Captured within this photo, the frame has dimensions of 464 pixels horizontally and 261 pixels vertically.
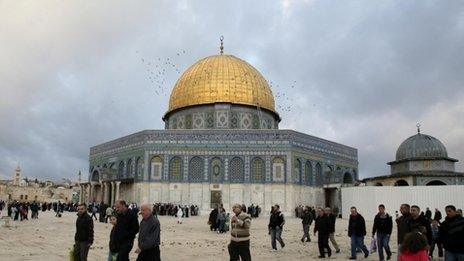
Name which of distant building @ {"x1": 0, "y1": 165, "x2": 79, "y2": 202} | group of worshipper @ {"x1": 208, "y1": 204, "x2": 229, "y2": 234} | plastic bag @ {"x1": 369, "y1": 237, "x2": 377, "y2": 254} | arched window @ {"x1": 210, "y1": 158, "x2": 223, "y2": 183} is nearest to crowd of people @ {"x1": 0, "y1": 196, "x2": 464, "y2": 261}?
plastic bag @ {"x1": 369, "y1": 237, "x2": 377, "y2": 254}

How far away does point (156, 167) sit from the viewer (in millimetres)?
38531

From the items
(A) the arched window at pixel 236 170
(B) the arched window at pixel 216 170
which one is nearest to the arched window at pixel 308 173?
(A) the arched window at pixel 236 170

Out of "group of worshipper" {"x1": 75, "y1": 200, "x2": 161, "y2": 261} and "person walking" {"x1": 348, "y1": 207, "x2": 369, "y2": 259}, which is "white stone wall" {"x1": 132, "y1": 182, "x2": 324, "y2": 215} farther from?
"group of worshipper" {"x1": 75, "y1": 200, "x2": 161, "y2": 261}

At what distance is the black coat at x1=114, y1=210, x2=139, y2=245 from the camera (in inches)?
266

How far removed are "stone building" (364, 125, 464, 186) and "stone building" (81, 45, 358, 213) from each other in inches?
187

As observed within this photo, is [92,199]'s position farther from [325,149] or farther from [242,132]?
[325,149]

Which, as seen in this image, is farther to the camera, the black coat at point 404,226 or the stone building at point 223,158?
the stone building at point 223,158

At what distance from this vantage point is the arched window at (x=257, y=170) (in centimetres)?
3780

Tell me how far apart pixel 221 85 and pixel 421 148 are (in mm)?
18866

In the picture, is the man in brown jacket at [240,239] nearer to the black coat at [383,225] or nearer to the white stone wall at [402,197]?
the black coat at [383,225]

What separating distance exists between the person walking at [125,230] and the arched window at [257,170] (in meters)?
31.1

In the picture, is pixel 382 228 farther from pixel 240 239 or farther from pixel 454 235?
pixel 240 239

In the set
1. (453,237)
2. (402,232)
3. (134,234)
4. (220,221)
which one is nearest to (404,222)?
(402,232)

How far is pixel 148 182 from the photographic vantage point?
1502 inches
